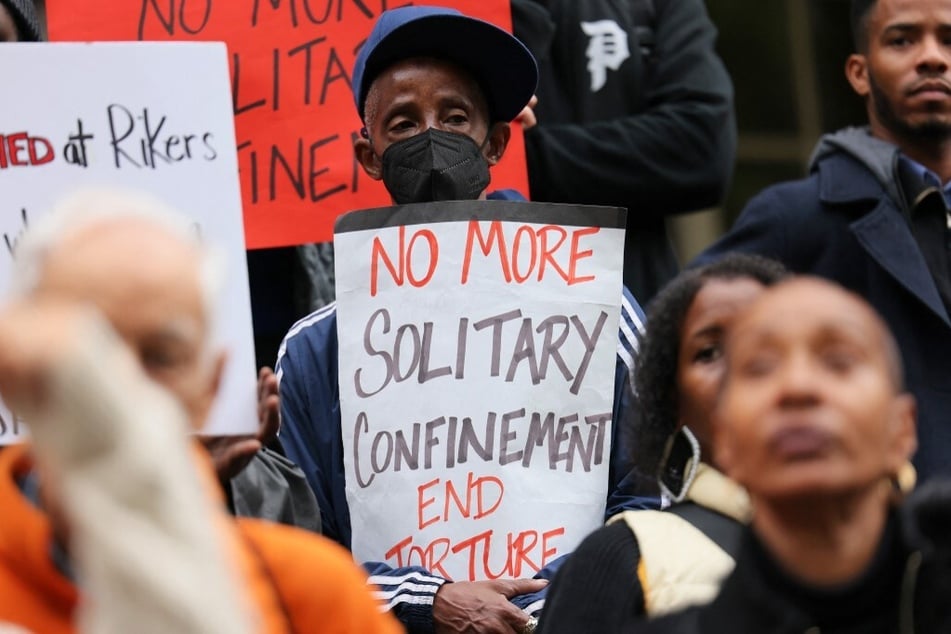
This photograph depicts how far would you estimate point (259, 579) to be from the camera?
8.00ft

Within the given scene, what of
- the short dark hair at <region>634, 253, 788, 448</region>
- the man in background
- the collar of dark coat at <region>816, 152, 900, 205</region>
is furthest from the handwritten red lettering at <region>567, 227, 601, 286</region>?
the collar of dark coat at <region>816, 152, 900, 205</region>

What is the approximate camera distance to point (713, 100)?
17.2 feet

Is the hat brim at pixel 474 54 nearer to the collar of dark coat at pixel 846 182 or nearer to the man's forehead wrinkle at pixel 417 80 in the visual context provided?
the man's forehead wrinkle at pixel 417 80

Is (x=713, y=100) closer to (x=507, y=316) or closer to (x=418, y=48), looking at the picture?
(x=418, y=48)

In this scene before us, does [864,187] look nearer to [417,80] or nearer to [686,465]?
[417,80]

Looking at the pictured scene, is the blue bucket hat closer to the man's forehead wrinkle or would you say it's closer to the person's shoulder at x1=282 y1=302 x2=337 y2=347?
the man's forehead wrinkle

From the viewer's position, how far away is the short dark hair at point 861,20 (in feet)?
16.3

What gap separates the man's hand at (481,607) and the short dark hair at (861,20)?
76.1 inches

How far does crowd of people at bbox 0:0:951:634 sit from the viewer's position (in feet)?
6.03

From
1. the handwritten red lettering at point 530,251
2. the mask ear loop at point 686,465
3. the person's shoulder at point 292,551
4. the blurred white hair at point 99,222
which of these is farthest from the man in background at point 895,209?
the blurred white hair at point 99,222

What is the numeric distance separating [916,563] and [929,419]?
171 cm

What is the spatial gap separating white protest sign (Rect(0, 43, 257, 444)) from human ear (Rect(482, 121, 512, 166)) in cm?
67

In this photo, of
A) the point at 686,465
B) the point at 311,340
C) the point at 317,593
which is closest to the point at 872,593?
the point at 317,593

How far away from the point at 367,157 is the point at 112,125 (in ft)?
2.31
